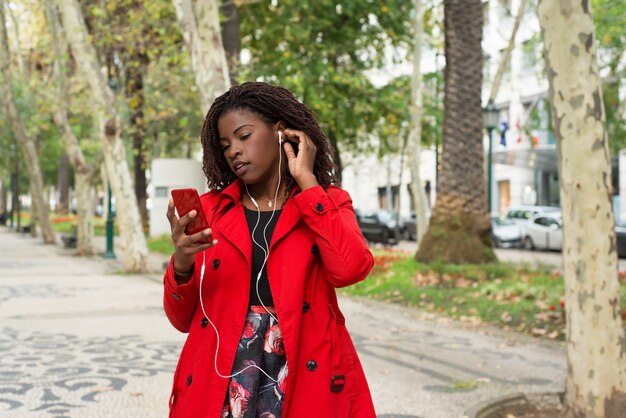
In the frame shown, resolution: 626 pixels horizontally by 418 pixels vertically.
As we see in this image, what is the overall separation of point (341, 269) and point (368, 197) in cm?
6574

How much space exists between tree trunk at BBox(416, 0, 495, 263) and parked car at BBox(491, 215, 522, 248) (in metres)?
18.6

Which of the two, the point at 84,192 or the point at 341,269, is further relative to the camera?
the point at 84,192

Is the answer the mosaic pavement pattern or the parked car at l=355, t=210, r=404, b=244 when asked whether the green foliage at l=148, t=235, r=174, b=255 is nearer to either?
the parked car at l=355, t=210, r=404, b=244

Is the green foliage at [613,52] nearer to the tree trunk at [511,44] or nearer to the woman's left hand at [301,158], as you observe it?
the tree trunk at [511,44]

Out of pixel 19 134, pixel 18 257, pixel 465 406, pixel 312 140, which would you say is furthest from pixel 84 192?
pixel 312 140

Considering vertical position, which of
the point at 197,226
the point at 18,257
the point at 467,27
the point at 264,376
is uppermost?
the point at 467,27

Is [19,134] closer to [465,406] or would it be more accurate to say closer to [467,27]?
[467,27]

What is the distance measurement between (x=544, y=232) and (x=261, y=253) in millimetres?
28773

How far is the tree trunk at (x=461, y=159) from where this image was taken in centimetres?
1404

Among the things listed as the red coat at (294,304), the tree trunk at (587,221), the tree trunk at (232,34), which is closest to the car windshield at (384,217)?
the tree trunk at (232,34)

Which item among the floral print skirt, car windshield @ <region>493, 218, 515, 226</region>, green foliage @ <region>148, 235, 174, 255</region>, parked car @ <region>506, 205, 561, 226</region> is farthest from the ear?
car windshield @ <region>493, 218, 515, 226</region>

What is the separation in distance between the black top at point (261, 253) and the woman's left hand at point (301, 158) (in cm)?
15

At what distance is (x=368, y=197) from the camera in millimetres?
68062

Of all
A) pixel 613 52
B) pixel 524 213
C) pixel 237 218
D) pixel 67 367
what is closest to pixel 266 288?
pixel 237 218
